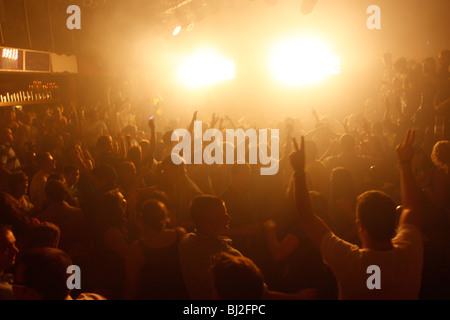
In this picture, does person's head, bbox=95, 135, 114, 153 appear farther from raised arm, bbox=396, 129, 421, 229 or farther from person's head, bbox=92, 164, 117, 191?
raised arm, bbox=396, 129, 421, 229

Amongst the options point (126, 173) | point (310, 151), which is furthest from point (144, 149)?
point (310, 151)

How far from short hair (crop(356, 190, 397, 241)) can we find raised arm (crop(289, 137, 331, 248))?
0.77ft

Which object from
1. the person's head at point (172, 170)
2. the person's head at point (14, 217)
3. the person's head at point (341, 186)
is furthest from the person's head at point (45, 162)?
the person's head at point (341, 186)

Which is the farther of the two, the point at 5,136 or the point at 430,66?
the point at 430,66

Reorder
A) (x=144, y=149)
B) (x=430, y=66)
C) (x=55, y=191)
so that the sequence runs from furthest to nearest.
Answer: (x=430, y=66)
(x=144, y=149)
(x=55, y=191)

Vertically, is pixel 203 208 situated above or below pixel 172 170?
below

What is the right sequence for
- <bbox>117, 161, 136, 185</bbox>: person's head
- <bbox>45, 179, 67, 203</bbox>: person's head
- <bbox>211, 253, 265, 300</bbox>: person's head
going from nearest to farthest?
<bbox>211, 253, 265, 300</bbox>: person's head
<bbox>45, 179, 67, 203</bbox>: person's head
<bbox>117, 161, 136, 185</bbox>: person's head

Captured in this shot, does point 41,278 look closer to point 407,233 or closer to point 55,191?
point 55,191

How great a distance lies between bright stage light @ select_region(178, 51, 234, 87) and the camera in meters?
13.9

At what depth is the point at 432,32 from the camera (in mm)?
11391

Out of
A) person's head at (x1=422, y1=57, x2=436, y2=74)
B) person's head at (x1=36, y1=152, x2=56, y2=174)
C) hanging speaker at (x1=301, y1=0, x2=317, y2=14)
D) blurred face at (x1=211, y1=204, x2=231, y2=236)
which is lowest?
blurred face at (x1=211, y1=204, x2=231, y2=236)

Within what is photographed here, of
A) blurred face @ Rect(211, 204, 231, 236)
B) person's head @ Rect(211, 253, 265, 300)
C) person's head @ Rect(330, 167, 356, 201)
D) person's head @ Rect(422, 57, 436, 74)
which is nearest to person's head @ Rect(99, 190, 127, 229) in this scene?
blurred face @ Rect(211, 204, 231, 236)

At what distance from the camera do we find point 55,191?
3.14 meters

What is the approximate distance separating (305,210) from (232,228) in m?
1.30
